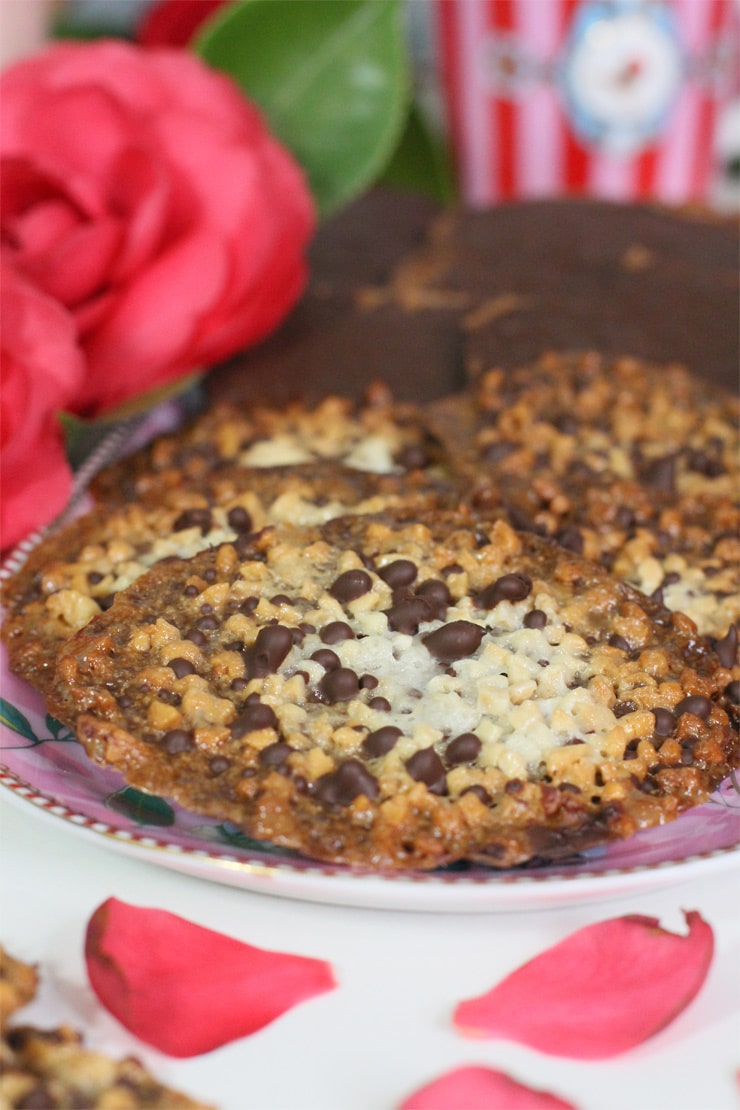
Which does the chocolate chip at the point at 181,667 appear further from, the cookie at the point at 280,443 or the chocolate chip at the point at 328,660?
the cookie at the point at 280,443

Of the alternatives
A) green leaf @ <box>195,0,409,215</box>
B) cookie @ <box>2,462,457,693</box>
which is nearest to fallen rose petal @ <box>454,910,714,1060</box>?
cookie @ <box>2,462,457,693</box>

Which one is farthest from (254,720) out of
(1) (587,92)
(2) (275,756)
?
(1) (587,92)

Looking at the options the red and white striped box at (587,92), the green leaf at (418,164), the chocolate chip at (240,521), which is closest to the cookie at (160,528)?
the chocolate chip at (240,521)

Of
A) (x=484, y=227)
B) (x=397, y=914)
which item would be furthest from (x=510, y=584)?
(x=484, y=227)

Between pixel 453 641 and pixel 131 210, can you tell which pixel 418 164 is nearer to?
pixel 131 210

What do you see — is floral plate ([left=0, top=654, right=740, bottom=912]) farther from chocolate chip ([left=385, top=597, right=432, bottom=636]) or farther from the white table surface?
chocolate chip ([left=385, top=597, right=432, bottom=636])

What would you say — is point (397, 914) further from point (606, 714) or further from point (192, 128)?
point (192, 128)
